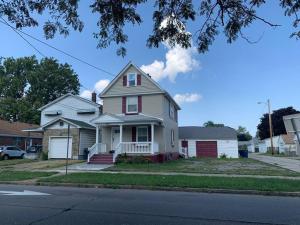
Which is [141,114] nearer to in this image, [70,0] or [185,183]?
[185,183]

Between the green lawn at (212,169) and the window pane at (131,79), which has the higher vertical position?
the window pane at (131,79)

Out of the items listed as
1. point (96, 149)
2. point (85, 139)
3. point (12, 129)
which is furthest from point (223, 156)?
point (12, 129)

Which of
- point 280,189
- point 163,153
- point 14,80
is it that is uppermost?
point 14,80

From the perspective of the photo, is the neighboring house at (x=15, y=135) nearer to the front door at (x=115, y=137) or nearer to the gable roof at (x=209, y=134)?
the front door at (x=115, y=137)

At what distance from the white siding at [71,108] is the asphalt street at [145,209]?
22320 mm

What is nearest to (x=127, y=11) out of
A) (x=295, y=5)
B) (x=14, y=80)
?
(x=295, y=5)

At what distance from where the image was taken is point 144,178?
1504 cm

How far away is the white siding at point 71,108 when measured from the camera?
109 ft

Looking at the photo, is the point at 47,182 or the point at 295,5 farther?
the point at 47,182

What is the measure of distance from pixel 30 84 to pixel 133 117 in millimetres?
33621

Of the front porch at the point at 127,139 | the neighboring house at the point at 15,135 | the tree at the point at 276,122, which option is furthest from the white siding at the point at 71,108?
the tree at the point at 276,122

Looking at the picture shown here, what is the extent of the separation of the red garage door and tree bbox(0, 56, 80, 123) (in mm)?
26986

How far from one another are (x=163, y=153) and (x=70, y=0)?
1997cm

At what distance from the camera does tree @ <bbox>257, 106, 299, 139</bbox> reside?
263 feet
